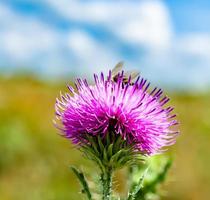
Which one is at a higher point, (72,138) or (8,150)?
(8,150)

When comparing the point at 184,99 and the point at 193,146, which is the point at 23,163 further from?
the point at 184,99

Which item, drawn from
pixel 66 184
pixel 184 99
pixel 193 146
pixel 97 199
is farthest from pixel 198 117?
pixel 97 199

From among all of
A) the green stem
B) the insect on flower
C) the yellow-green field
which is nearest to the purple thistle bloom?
the insect on flower

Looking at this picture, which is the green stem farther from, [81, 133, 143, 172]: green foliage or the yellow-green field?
the yellow-green field

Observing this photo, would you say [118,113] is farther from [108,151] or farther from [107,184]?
[107,184]

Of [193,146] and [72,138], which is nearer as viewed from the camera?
[72,138]

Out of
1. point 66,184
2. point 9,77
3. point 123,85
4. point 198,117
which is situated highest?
point 9,77

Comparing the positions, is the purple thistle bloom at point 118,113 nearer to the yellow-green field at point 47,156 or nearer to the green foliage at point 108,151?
the green foliage at point 108,151

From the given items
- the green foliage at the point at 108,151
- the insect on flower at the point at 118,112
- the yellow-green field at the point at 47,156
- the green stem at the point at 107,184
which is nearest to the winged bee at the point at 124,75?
the insect on flower at the point at 118,112
